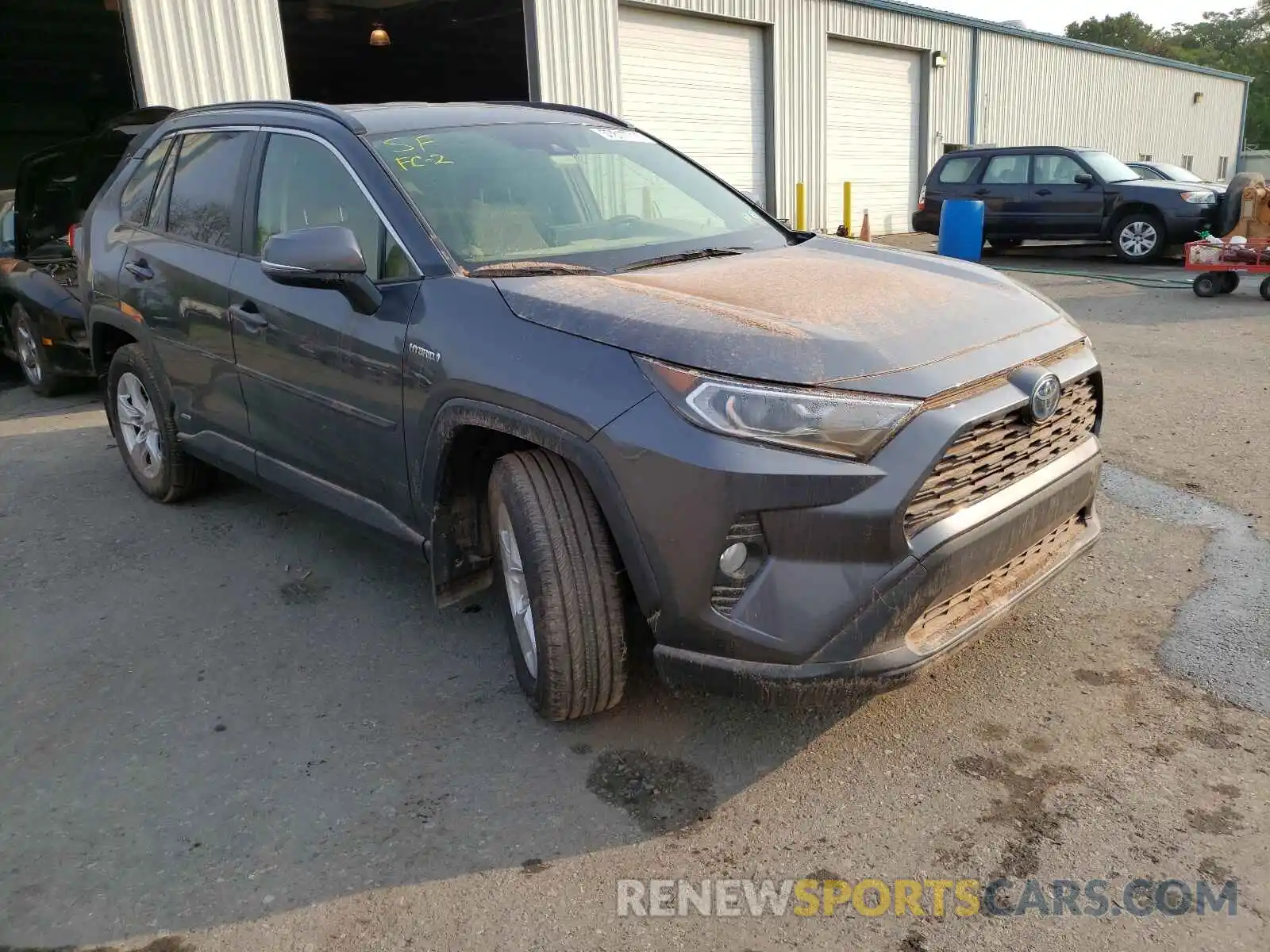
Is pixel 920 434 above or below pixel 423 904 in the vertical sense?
A: above

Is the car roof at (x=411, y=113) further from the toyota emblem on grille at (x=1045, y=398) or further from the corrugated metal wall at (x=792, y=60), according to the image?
the corrugated metal wall at (x=792, y=60)

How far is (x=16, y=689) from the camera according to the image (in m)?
3.42

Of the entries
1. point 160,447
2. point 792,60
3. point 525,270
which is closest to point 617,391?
point 525,270

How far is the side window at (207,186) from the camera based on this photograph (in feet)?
13.4

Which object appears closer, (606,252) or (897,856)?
(897,856)

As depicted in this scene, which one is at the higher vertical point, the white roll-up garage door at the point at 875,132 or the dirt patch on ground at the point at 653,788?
the white roll-up garage door at the point at 875,132

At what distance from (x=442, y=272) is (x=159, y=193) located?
2363 mm

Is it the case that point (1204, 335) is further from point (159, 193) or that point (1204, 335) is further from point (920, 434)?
point (159, 193)

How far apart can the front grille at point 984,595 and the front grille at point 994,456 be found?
234mm

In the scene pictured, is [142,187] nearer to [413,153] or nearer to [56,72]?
[413,153]

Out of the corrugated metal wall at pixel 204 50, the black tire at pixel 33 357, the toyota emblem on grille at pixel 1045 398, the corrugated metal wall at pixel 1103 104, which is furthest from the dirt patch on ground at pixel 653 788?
the corrugated metal wall at pixel 1103 104

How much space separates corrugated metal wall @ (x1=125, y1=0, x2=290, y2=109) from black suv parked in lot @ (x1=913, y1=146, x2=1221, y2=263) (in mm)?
10025

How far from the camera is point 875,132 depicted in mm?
20000

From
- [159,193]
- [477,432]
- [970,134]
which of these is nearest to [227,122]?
[159,193]
